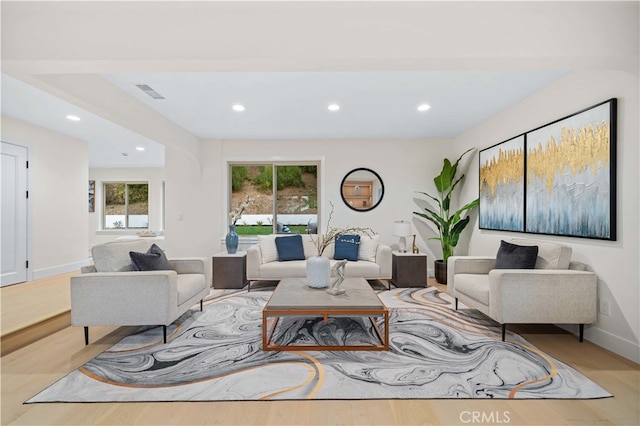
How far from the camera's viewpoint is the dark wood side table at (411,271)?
4.64 metres

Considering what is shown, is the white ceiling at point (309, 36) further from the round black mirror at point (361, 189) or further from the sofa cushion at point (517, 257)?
the round black mirror at point (361, 189)

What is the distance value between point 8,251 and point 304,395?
199 inches

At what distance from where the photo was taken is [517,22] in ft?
6.61

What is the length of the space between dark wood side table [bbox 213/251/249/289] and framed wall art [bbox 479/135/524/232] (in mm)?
3576

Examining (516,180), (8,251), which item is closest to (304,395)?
(516,180)

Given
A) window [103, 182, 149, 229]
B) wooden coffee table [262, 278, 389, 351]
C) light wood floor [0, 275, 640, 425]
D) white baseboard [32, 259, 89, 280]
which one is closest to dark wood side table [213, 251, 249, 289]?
wooden coffee table [262, 278, 389, 351]

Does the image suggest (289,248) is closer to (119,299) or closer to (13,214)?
(119,299)

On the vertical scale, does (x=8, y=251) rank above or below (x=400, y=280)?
above

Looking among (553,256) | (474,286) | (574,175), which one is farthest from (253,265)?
(574,175)

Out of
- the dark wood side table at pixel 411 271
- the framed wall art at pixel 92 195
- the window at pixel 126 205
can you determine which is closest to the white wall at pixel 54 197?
the window at pixel 126 205

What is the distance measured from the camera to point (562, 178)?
296 centimetres

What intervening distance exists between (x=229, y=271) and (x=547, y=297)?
3.82 meters

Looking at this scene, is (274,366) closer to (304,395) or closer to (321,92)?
(304,395)

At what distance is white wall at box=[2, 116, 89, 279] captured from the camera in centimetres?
476
